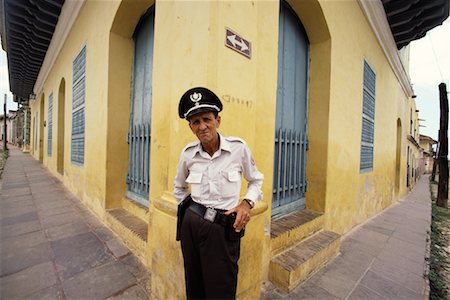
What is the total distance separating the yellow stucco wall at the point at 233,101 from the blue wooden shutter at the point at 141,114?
5.6 inches

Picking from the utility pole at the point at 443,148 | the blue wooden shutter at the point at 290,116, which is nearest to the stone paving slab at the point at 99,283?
the blue wooden shutter at the point at 290,116

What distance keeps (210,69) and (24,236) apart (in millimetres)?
3756

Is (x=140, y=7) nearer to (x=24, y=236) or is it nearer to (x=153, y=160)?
(x=153, y=160)

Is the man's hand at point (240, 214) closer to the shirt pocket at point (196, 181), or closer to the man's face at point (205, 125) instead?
the shirt pocket at point (196, 181)

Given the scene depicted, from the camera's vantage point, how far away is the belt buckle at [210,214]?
1.35m

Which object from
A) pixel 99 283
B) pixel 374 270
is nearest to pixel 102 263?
pixel 99 283

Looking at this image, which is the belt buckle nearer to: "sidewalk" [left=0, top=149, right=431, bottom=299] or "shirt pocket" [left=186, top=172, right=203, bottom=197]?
"shirt pocket" [left=186, top=172, right=203, bottom=197]

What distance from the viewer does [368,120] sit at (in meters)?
5.09

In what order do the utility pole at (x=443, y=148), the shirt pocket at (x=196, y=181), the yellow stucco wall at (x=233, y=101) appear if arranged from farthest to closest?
the utility pole at (x=443, y=148) → the yellow stucco wall at (x=233, y=101) → the shirt pocket at (x=196, y=181)

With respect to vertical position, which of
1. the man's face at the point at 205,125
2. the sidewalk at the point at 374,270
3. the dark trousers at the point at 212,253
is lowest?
the sidewalk at the point at 374,270

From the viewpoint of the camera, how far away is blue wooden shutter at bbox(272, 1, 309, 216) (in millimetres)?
3014

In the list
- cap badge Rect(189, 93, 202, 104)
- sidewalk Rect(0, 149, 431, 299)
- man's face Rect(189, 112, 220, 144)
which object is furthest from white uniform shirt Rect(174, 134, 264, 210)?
sidewalk Rect(0, 149, 431, 299)

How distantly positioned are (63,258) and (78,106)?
374 cm

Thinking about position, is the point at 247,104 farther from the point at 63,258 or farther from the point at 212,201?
the point at 63,258
